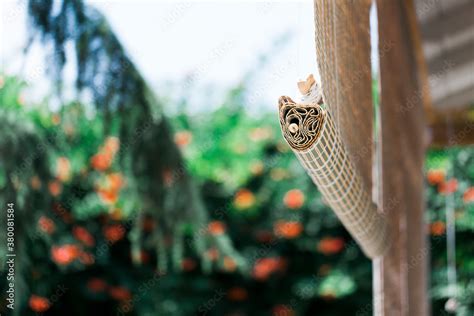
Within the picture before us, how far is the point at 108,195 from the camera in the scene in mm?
4285

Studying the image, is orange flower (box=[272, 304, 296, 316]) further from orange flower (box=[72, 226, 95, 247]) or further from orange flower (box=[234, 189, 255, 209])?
orange flower (box=[72, 226, 95, 247])

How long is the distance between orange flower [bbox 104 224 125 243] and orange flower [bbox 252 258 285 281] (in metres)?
0.96

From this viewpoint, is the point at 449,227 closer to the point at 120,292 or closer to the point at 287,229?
the point at 287,229

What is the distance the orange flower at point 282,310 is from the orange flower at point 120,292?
1.02 metres

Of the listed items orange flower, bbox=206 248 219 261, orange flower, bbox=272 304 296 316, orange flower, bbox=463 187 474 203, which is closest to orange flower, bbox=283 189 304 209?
orange flower, bbox=272 304 296 316

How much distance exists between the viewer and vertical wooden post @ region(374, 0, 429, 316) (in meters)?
1.48

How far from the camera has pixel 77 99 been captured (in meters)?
2.44

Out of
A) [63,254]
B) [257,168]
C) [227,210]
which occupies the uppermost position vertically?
[257,168]

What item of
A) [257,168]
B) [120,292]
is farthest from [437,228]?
[120,292]

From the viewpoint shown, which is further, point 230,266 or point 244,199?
point 244,199

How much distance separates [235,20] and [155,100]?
213cm

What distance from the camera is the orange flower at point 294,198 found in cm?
472

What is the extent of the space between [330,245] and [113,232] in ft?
4.99

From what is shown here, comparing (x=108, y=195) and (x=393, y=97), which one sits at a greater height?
(x=108, y=195)
